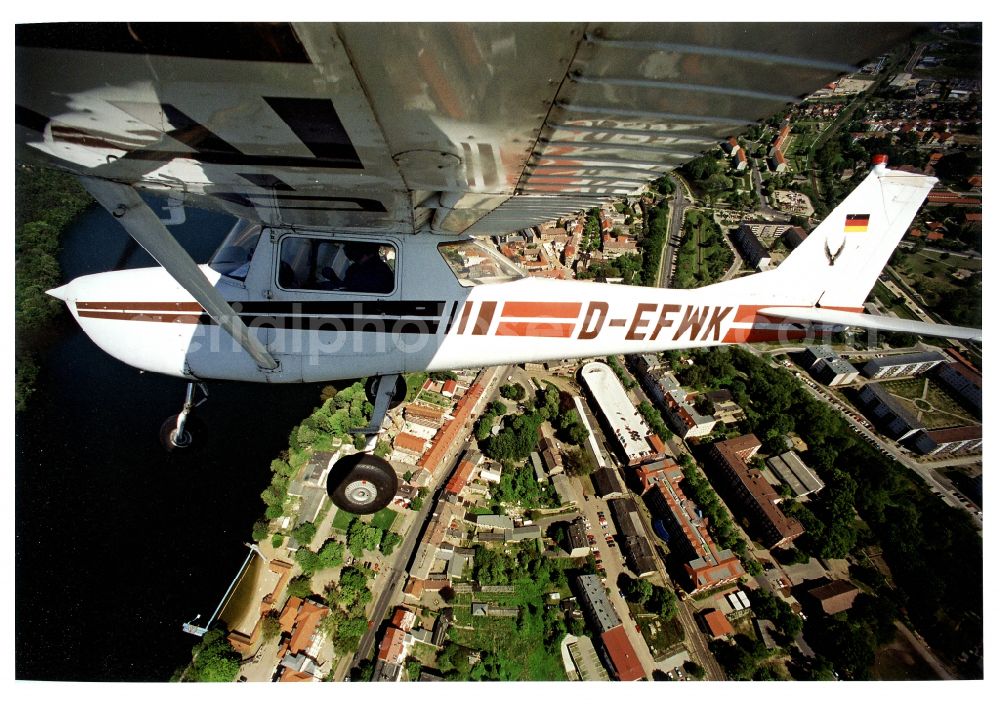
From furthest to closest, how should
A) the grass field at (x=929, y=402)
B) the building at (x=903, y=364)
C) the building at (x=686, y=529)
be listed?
the building at (x=903, y=364) → the grass field at (x=929, y=402) → the building at (x=686, y=529)

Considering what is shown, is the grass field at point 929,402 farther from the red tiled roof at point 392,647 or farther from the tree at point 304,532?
the tree at point 304,532

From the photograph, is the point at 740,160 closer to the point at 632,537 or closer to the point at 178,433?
the point at 632,537

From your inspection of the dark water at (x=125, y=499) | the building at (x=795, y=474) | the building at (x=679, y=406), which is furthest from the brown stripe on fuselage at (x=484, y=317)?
the building at (x=795, y=474)

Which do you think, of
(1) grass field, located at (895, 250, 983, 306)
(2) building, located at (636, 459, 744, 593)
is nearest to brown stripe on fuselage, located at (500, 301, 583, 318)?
(1) grass field, located at (895, 250, 983, 306)

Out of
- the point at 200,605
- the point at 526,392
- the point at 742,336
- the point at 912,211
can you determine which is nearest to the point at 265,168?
the point at 742,336

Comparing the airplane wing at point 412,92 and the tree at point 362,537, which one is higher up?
the tree at point 362,537

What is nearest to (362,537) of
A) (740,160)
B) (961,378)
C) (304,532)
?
(304,532)
